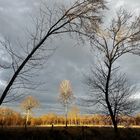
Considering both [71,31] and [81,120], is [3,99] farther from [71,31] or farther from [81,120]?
[81,120]

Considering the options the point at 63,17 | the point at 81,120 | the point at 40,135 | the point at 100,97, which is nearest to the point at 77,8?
the point at 63,17

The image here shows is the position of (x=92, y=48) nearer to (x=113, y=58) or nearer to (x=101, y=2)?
(x=101, y=2)

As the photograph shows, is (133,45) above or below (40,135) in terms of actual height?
above

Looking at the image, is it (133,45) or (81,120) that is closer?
(133,45)

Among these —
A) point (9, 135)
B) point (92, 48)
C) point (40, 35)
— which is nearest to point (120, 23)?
point (92, 48)

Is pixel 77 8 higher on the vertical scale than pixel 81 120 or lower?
lower

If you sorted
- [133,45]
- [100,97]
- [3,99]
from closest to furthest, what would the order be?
[3,99] < [133,45] < [100,97]

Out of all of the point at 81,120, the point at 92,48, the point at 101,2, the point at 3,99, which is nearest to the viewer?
the point at 3,99

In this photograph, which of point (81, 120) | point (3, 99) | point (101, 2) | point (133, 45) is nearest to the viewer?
point (3, 99)

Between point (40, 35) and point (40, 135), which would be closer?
point (40, 35)

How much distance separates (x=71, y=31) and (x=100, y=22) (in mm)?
1320

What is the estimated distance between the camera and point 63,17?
13.6 meters

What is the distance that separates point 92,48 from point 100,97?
698 centimetres

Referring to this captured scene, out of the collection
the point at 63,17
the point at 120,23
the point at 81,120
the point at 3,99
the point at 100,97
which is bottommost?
the point at 3,99
